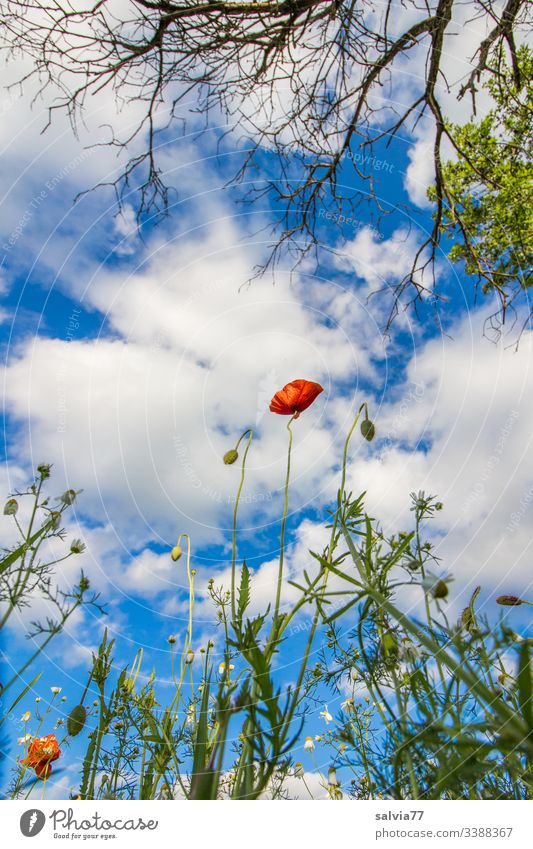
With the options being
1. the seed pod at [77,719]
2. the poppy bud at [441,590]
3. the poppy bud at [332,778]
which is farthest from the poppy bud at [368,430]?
the seed pod at [77,719]

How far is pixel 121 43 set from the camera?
161 cm

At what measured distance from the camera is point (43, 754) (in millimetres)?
960

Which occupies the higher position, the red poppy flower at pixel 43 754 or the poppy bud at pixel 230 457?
the poppy bud at pixel 230 457

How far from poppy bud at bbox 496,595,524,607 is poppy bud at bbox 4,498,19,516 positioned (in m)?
0.87

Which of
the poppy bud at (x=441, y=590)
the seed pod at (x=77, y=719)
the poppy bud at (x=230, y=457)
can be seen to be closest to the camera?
the poppy bud at (x=441, y=590)

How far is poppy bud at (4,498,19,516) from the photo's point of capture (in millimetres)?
958

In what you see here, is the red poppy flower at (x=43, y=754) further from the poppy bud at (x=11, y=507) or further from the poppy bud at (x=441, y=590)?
the poppy bud at (x=441, y=590)

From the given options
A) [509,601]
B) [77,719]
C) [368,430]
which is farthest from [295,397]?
[77,719]

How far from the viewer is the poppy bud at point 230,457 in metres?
1.17
